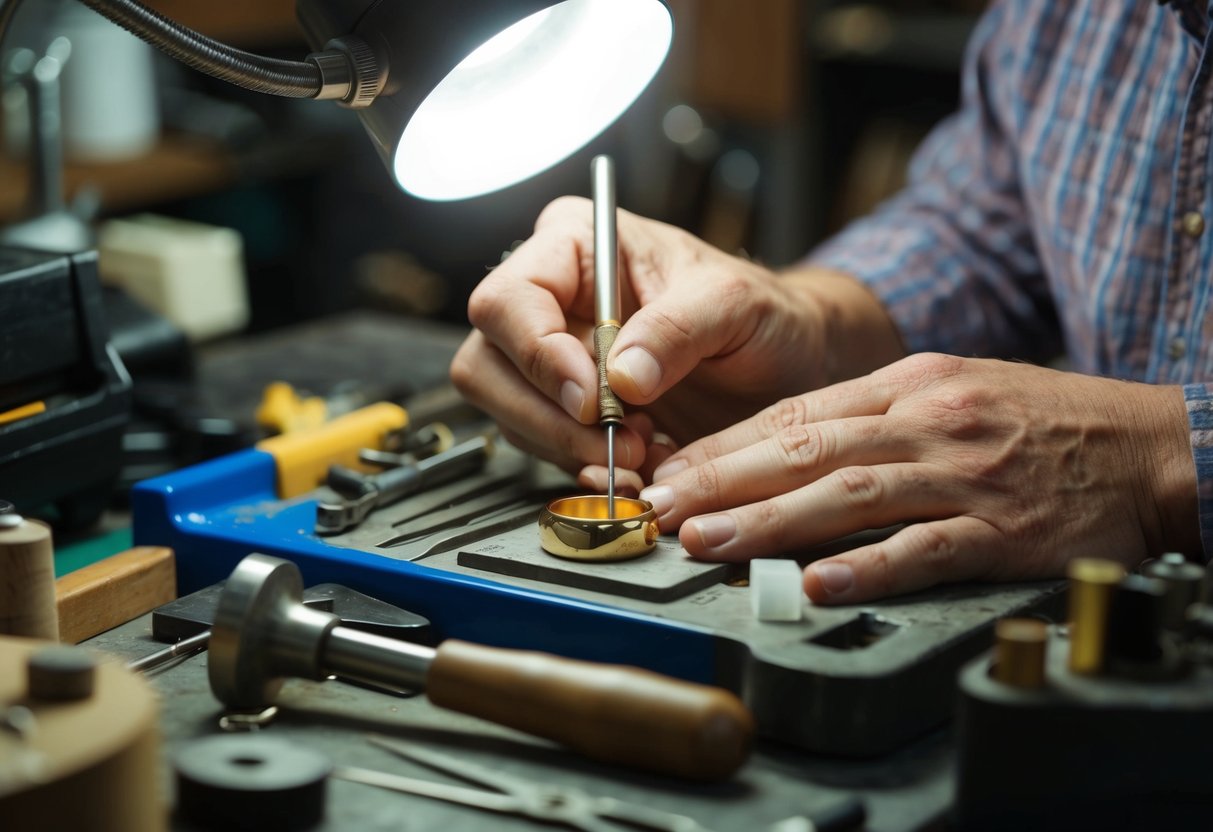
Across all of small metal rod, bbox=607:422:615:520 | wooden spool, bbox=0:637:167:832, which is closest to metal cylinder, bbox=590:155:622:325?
small metal rod, bbox=607:422:615:520

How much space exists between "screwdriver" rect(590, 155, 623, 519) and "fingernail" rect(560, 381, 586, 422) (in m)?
0.02

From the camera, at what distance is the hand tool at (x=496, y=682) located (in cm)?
71

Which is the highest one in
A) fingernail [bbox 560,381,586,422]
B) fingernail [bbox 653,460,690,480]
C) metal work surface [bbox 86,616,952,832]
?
fingernail [bbox 560,381,586,422]

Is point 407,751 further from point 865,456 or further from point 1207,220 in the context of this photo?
point 1207,220

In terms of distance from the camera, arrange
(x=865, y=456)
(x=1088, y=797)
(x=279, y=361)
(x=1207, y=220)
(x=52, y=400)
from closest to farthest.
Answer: (x=1088, y=797)
(x=865, y=456)
(x=52, y=400)
(x=1207, y=220)
(x=279, y=361)

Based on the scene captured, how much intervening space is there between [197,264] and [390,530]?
0.92 metres

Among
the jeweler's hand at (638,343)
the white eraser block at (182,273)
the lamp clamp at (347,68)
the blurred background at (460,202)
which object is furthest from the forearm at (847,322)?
the blurred background at (460,202)

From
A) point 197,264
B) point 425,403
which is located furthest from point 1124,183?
point 197,264

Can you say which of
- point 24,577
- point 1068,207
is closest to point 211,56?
point 24,577

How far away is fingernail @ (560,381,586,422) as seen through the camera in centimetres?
110

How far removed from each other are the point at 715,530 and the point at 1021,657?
30 centimetres

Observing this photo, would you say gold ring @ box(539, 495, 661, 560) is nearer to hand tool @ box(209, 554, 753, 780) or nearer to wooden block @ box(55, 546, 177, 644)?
hand tool @ box(209, 554, 753, 780)

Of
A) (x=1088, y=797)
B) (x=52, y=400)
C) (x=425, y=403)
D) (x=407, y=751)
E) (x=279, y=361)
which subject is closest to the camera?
(x=1088, y=797)

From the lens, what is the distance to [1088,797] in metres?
0.67
